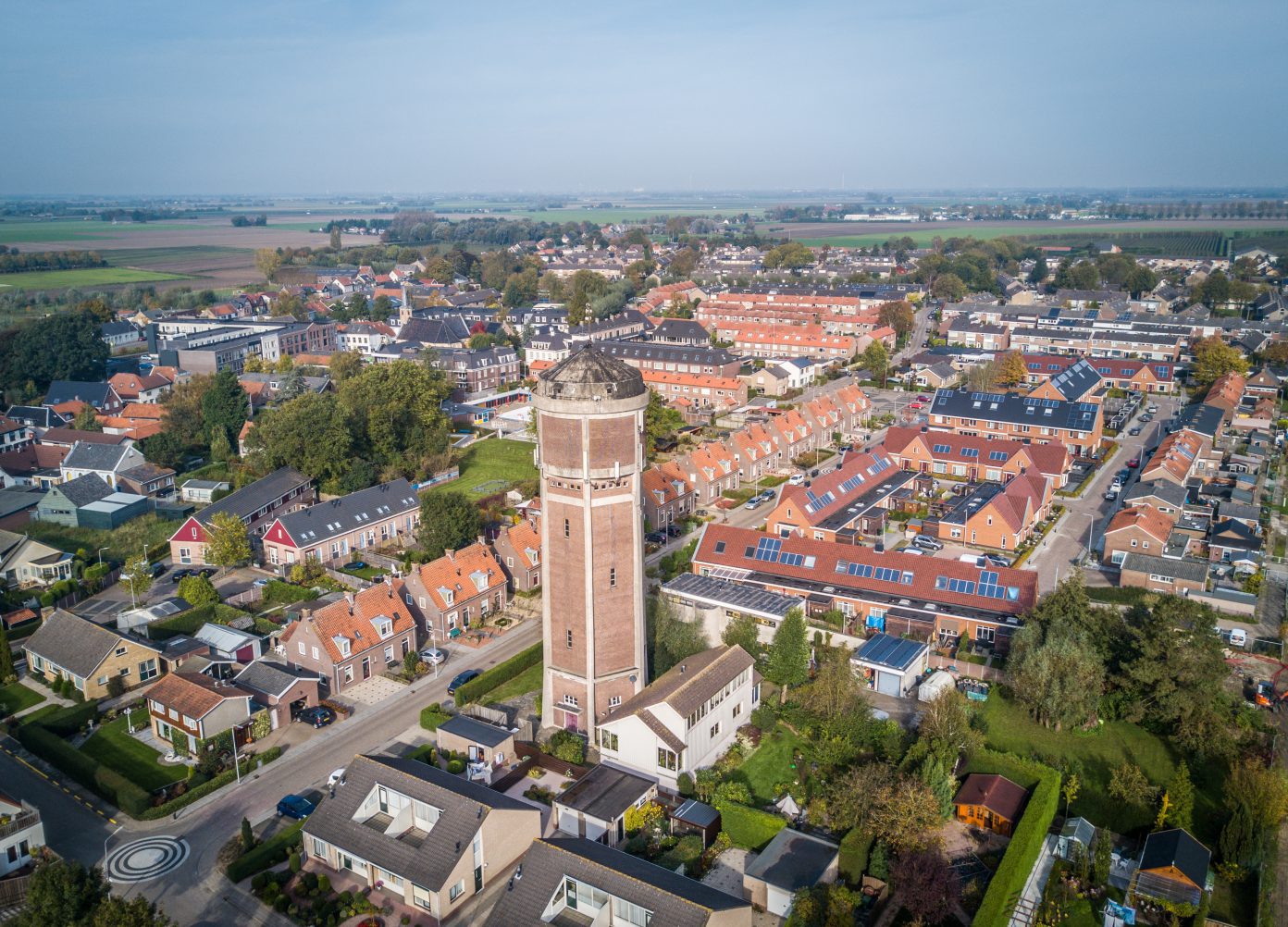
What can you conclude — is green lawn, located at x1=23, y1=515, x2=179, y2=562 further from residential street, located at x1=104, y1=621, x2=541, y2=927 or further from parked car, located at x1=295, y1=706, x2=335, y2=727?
parked car, located at x1=295, y1=706, x2=335, y2=727

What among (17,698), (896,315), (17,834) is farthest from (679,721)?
(896,315)

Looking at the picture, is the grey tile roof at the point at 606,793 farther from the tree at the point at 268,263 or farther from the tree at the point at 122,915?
the tree at the point at 268,263

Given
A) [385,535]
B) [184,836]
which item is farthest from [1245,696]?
[385,535]

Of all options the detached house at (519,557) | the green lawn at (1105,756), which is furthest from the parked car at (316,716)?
the green lawn at (1105,756)

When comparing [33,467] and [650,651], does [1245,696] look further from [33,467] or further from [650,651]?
[33,467]

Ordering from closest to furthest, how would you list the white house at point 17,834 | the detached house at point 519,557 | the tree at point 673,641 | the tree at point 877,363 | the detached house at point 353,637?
1. the white house at point 17,834
2. the tree at point 673,641
3. the detached house at point 353,637
4. the detached house at point 519,557
5. the tree at point 877,363

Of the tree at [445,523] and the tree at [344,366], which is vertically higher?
the tree at [344,366]

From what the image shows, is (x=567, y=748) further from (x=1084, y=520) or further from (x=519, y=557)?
(x=1084, y=520)
